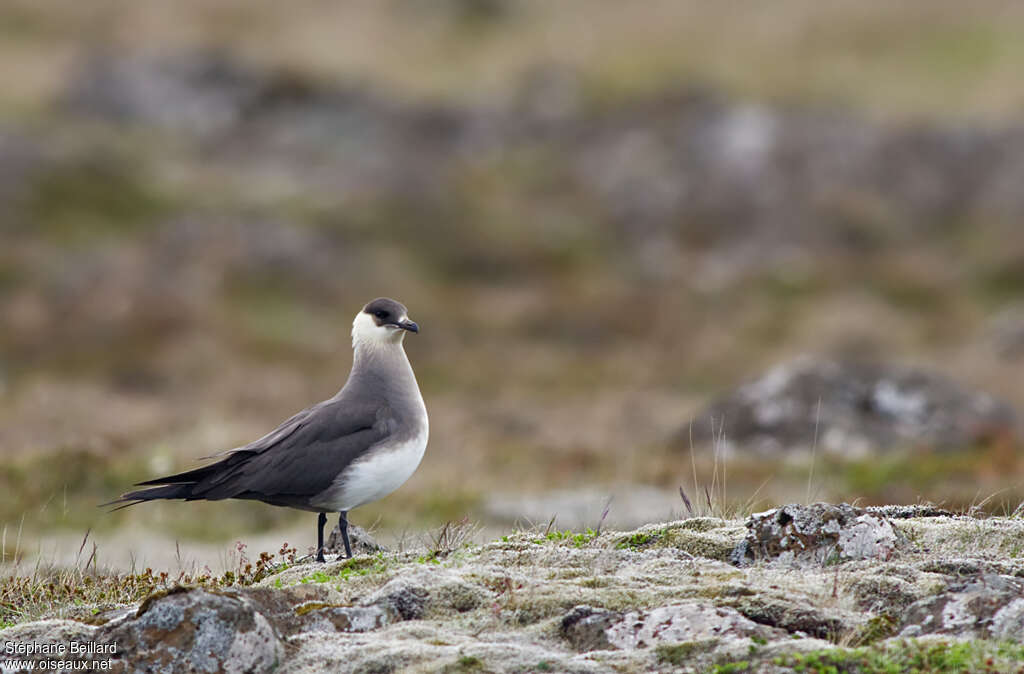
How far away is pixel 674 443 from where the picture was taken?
18469mm

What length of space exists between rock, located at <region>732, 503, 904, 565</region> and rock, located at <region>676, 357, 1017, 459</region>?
11.0 m

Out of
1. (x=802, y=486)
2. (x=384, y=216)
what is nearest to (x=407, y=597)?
(x=802, y=486)

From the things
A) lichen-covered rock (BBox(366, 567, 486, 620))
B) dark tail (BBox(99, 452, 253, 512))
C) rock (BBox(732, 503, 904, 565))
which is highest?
dark tail (BBox(99, 452, 253, 512))

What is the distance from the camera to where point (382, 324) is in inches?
339

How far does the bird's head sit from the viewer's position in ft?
28.1

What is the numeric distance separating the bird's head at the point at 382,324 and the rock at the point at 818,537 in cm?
293

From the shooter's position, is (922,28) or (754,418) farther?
(922,28)

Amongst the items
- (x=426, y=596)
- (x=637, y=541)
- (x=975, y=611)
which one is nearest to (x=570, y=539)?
(x=637, y=541)

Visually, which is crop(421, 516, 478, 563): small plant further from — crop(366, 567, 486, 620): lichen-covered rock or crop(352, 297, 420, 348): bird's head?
crop(352, 297, 420, 348): bird's head

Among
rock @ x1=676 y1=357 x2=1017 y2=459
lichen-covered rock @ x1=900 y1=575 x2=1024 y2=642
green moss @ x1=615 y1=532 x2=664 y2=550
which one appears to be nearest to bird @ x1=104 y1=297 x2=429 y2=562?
green moss @ x1=615 y1=532 x2=664 y2=550

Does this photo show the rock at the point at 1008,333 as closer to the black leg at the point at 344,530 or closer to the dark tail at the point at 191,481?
the black leg at the point at 344,530

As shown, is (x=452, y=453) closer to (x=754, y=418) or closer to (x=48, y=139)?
(x=754, y=418)

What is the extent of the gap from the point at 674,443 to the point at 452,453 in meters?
3.50

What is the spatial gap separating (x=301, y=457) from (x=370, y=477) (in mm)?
479
